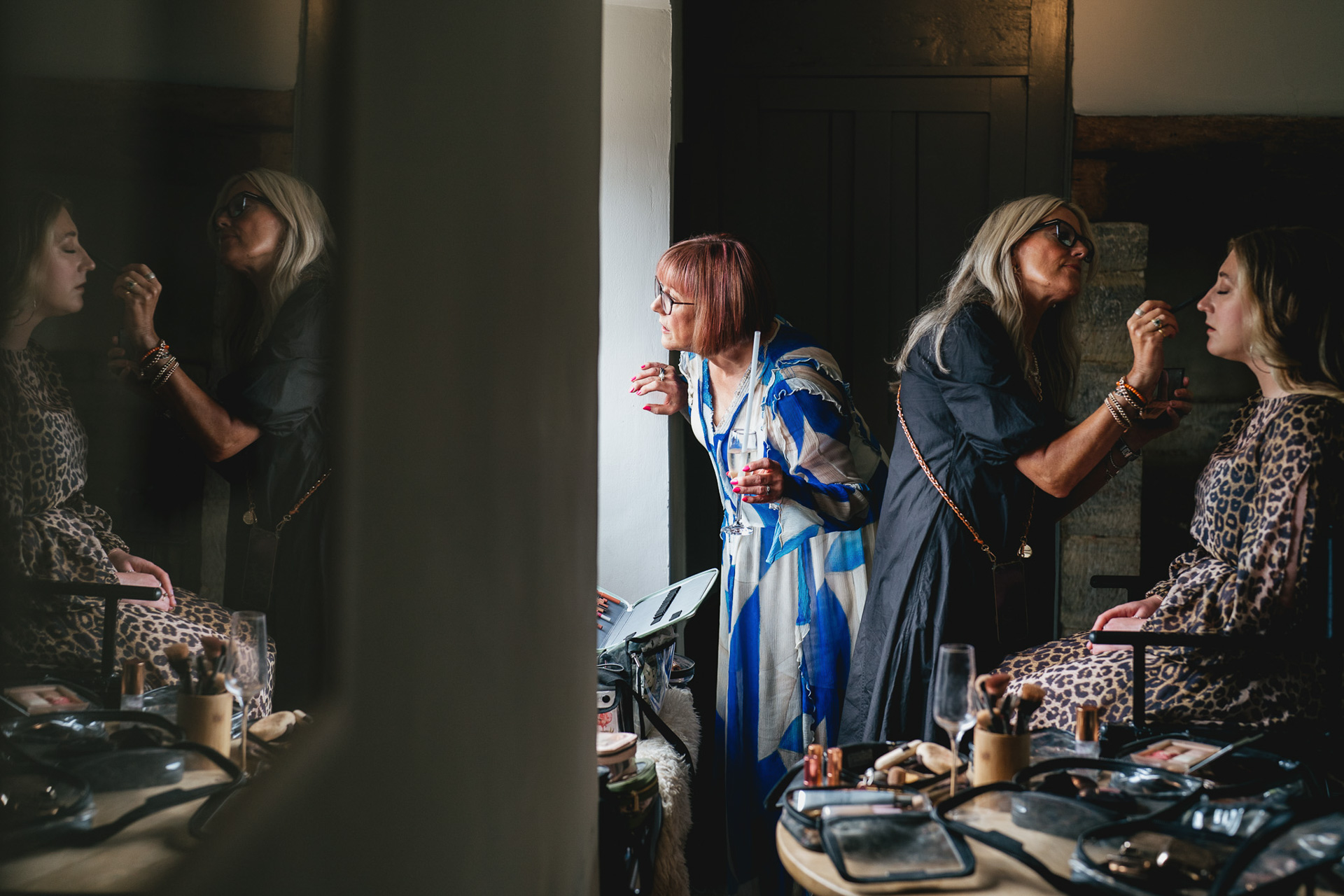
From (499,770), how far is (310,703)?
402mm

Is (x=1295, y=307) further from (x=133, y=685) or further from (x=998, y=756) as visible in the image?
(x=133, y=685)

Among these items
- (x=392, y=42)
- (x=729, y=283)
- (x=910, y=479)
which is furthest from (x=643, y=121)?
(x=392, y=42)

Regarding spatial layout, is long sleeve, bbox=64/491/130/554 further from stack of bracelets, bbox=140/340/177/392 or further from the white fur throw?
the white fur throw

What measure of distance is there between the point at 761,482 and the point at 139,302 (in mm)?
2116

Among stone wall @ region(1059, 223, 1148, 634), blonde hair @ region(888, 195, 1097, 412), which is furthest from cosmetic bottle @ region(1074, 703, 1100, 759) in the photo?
stone wall @ region(1059, 223, 1148, 634)

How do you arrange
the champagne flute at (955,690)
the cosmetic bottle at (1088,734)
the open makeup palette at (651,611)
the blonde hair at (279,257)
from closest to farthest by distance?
the blonde hair at (279,257)
the champagne flute at (955,690)
the cosmetic bottle at (1088,734)
the open makeup palette at (651,611)

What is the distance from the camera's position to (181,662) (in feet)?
0.98

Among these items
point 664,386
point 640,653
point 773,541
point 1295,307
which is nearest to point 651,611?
point 640,653

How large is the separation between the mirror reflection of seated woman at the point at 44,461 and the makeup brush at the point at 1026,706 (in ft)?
4.69

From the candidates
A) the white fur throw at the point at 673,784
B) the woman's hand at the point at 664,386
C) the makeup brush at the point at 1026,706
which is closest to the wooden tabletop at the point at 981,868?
the makeup brush at the point at 1026,706

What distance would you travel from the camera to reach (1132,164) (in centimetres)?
328

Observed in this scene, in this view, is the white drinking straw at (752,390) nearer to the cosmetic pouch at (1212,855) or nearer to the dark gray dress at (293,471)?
the cosmetic pouch at (1212,855)

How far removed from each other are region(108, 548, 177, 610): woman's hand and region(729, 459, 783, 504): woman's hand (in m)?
2.07

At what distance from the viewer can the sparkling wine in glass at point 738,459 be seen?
2430mm
